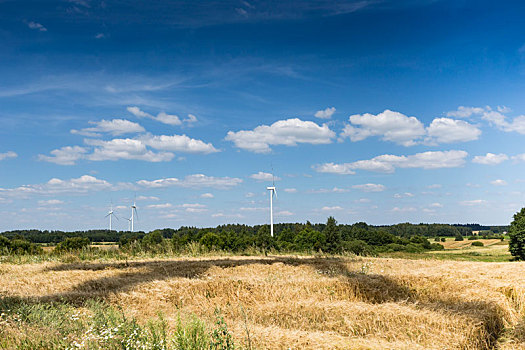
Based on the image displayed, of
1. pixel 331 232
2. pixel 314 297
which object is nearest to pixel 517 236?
pixel 331 232

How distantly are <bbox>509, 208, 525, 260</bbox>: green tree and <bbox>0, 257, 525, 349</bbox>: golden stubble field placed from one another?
29875mm

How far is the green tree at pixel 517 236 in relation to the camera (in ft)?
124

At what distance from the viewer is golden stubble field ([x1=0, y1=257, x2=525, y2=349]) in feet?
21.2

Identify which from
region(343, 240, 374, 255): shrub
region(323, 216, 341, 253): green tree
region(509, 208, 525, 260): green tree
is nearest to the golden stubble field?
region(343, 240, 374, 255): shrub

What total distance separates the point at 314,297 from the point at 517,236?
38170 mm

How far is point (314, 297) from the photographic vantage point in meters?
9.26

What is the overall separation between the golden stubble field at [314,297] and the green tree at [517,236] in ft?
98.0

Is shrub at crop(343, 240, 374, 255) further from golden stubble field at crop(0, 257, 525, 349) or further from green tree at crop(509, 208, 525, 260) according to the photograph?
green tree at crop(509, 208, 525, 260)

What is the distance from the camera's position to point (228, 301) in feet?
30.3

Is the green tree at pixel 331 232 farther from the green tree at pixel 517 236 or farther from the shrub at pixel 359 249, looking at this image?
the green tree at pixel 517 236

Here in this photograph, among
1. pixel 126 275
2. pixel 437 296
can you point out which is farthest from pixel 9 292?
pixel 437 296

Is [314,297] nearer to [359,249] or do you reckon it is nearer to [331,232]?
[359,249]

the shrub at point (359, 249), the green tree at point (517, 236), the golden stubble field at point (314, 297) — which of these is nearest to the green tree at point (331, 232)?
the shrub at point (359, 249)

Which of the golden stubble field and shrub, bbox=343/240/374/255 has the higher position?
the golden stubble field
